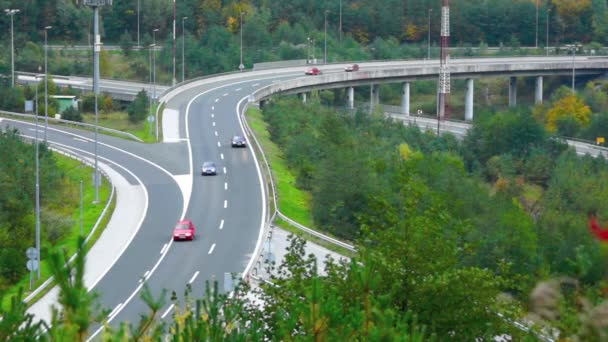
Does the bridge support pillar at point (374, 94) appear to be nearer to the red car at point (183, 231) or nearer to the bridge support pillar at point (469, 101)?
the bridge support pillar at point (469, 101)

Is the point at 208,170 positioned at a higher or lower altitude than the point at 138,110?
lower

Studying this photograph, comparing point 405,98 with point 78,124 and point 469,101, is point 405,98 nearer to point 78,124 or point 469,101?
point 469,101

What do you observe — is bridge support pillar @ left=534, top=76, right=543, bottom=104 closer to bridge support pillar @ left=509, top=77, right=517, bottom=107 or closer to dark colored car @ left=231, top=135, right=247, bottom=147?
bridge support pillar @ left=509, top=77, right=517, bottom=107

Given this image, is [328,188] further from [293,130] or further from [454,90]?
[454,90]

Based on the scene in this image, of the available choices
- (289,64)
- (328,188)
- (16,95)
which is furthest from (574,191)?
(289,64)

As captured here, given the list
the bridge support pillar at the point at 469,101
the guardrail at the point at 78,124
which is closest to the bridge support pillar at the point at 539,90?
the bridge support pillar at the point at 469,101

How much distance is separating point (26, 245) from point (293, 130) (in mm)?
29347

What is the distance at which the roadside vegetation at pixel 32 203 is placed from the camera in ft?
117

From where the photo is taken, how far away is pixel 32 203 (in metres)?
45.0

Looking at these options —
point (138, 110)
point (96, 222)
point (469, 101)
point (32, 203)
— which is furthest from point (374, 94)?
point (96, 222)

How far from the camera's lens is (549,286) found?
7.16m

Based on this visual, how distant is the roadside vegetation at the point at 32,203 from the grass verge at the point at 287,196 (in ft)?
24.7

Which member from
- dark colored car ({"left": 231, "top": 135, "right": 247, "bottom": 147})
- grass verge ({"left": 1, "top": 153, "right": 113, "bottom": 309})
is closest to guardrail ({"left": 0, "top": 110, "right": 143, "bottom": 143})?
dark colored car ({"left": 231, "top": 135, "right": 247, "bottom": 147})

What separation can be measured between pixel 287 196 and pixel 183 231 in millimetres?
8284
